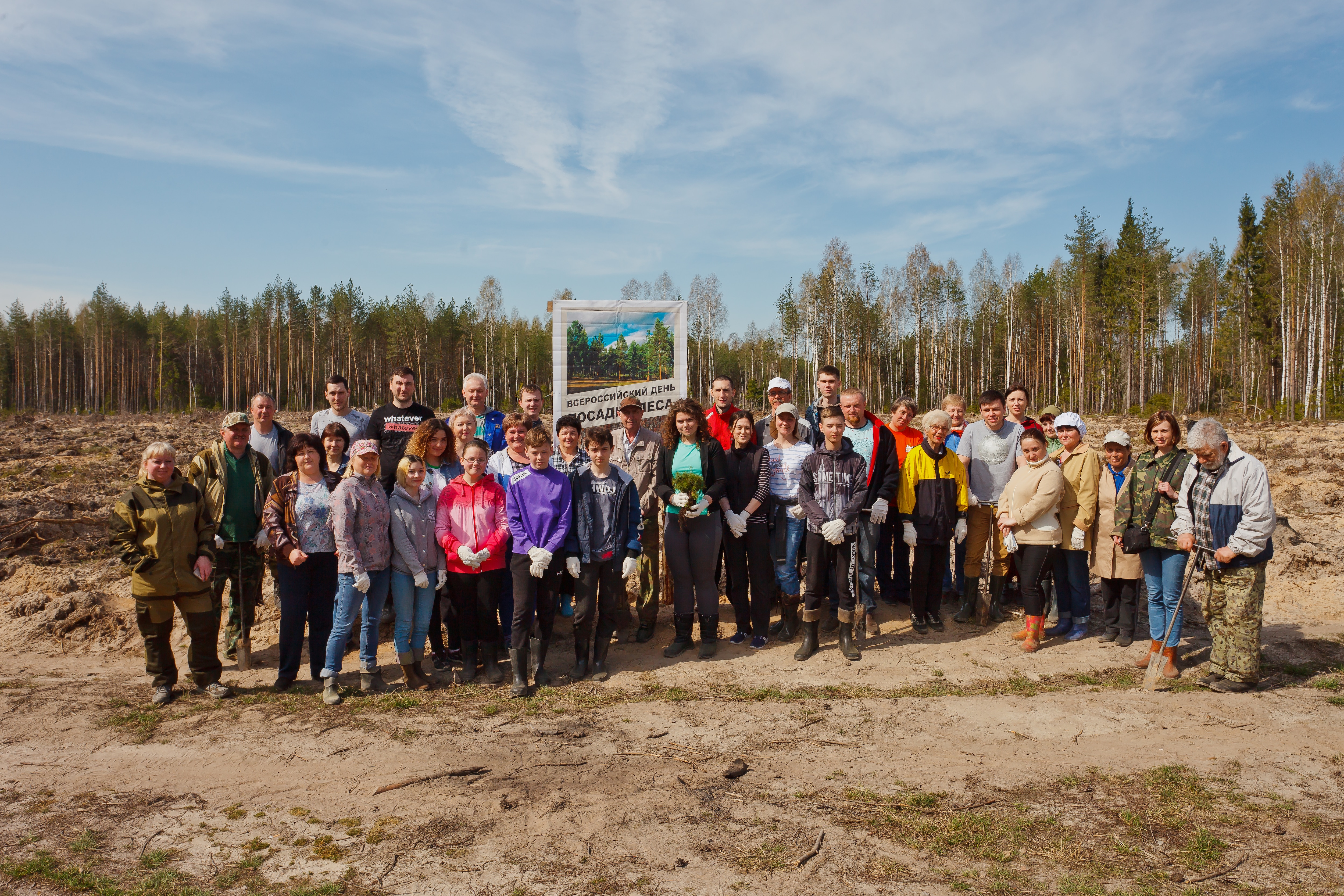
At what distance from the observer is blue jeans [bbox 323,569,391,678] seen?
574 centimetres

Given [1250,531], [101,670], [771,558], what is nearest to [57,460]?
[101,670]

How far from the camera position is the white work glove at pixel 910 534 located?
7.03m

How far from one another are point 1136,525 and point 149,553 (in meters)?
8.33

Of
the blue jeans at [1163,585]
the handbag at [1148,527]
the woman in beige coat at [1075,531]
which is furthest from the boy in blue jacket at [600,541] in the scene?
the blue jeans at [1163,585]

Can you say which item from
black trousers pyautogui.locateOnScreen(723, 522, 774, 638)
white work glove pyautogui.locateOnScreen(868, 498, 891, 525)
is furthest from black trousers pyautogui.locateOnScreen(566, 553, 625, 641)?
white work glove pyautogui.locateOnScreen(868, 498, 891, 525)

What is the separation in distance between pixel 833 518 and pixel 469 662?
3520 millimetres

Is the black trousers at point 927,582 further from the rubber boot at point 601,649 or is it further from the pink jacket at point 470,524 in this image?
the pink jacket at point 470,524

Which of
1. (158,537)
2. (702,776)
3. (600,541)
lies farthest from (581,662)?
(158,537)

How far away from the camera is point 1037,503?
695 cm

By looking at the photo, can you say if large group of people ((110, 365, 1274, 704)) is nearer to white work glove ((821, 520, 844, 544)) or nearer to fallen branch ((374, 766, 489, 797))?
white work glove ((821, 520, 844, 544))

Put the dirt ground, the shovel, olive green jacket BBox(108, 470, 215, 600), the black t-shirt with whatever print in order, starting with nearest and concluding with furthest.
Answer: the dirt ground < olive green jacket BBox(108, 470, 215, 600) < the shovel < the black t-shirt with whatever print

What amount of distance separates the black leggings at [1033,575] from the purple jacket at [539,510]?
4511 millimetres

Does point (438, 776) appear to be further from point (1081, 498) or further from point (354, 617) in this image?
point (1081, 498)

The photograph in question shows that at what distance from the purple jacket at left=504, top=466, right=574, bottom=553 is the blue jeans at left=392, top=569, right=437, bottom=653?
34.3 inches
